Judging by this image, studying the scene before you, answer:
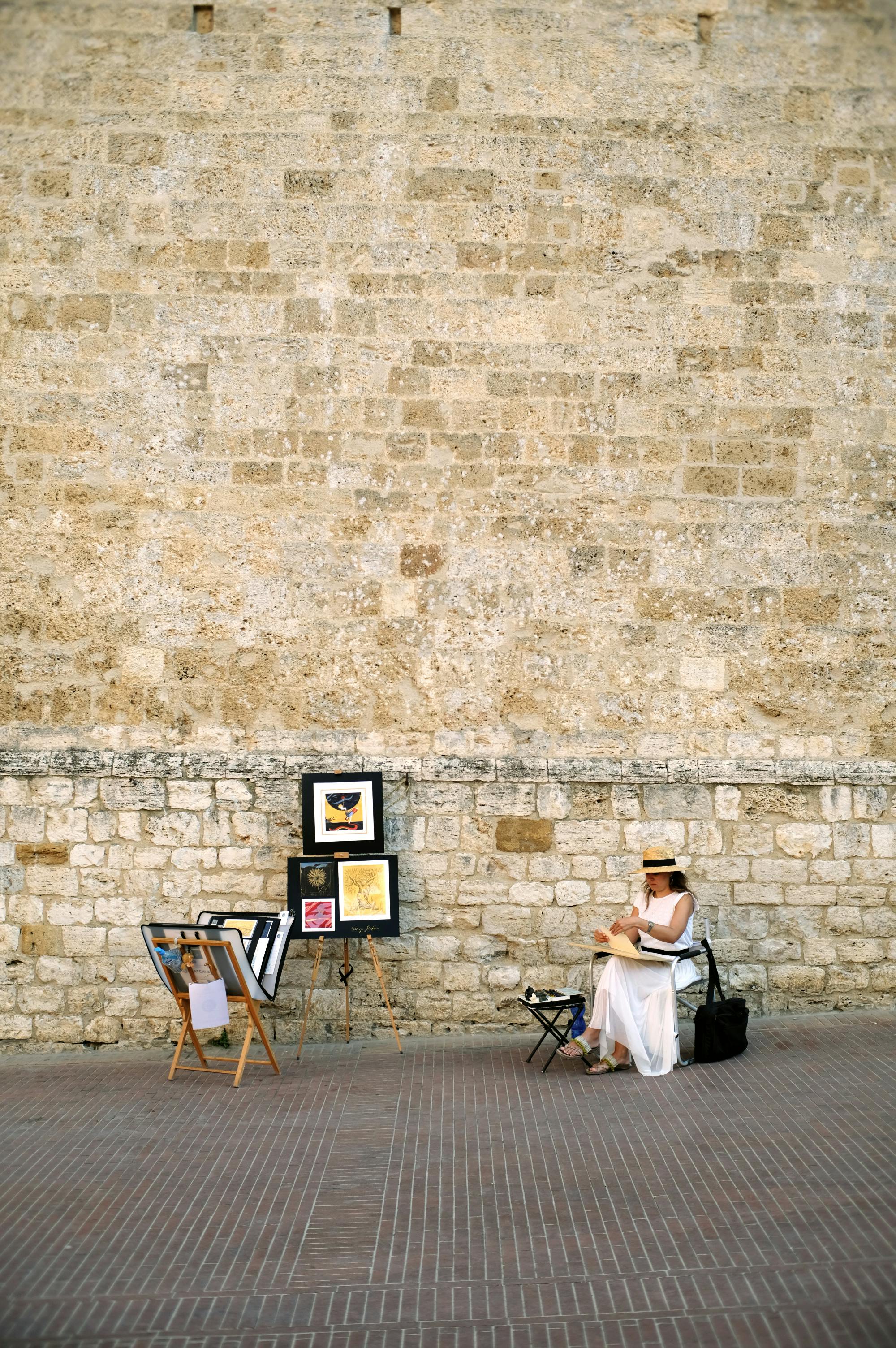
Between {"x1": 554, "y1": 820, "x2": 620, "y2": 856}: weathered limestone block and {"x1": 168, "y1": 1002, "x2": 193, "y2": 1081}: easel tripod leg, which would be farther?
{"x1": 554, "y1": 820, "x2": 620, "y2": 856}: weathered limestone block

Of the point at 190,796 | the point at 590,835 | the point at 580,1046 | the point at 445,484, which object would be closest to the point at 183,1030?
the point at 190,796

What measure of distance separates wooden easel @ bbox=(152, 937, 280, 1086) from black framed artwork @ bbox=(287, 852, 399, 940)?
630 millimetres

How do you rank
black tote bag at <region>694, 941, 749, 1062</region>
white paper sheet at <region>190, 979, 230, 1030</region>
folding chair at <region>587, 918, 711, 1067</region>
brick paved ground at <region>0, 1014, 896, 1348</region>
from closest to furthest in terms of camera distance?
brick paved ground at <region>0, 1014, 896, 1348</region> < white paper sheet at <region>190, 979, 230, 1030</region> < folding chair at <region>587, 918, 711, 1067</region> < black tote bag at <region>694, 941, 749, 1062</region>

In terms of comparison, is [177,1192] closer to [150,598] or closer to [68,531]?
[150,598]

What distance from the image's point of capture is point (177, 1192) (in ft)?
17.2

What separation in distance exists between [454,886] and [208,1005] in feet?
6.09

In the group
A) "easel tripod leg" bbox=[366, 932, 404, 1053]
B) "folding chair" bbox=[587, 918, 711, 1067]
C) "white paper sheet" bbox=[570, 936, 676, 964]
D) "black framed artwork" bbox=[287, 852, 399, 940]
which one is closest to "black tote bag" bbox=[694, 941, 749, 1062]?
"folding chair" bbox=[587, 918, 711, 1067]

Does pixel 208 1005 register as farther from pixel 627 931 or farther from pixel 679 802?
pixel 679 802

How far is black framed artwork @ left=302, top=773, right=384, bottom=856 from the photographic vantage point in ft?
24.6

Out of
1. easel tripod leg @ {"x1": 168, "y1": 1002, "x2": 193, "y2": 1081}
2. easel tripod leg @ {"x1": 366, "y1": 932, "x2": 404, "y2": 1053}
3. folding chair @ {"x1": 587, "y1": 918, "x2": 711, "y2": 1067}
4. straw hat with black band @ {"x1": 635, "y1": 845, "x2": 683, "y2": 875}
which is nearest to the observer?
easel tripod leg @ {"x1": 168, "y1": 1002, "x2": 193, "y2": 1081}

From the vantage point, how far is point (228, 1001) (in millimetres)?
7227

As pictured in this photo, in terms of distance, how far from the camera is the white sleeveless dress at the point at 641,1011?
22.6 feet

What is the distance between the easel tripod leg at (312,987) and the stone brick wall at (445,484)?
14 centimetres

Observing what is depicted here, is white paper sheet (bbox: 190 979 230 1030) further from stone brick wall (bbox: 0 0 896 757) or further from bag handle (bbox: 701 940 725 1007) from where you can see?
bag handle (bbox: 701 940 725 1007)
